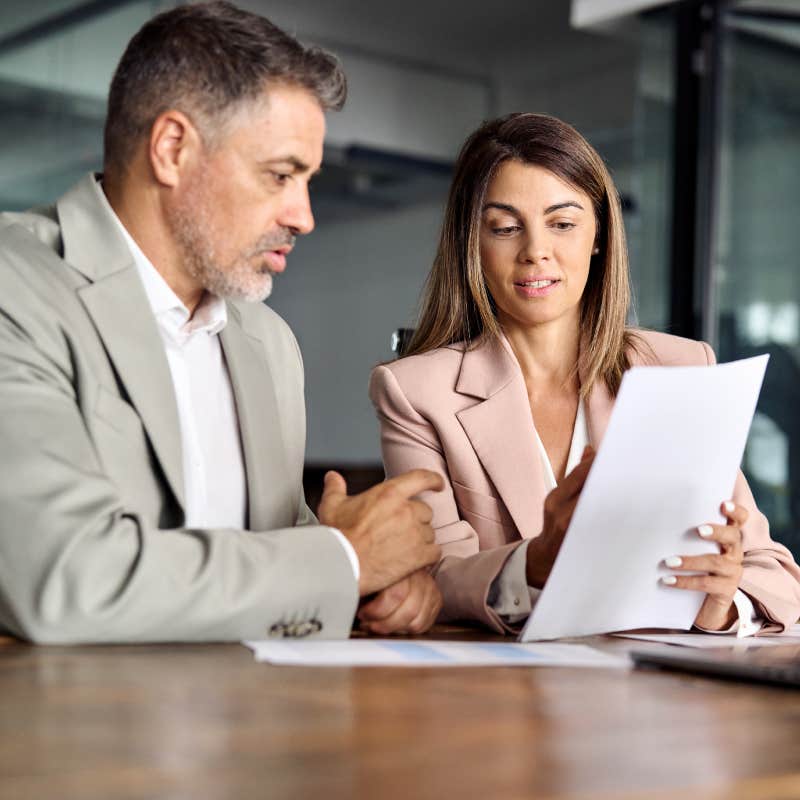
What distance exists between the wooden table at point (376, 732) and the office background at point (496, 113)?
4.25 ft

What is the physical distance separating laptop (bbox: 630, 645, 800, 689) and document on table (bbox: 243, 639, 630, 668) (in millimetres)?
41

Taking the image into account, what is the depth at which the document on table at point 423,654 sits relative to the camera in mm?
1276

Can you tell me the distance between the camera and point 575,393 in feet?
7.87

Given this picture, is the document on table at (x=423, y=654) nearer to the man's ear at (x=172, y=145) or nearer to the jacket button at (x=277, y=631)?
the jacket button at (x=277, y=631)

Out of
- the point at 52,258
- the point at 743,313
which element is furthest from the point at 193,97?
the point at 743,313

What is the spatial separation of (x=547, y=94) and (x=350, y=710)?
851 centimetres

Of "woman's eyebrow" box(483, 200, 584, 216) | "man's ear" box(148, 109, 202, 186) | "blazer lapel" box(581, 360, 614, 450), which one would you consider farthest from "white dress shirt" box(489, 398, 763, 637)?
"woman's eyebrow" box(483, 200, 584, 216)

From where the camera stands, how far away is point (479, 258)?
2410 mm

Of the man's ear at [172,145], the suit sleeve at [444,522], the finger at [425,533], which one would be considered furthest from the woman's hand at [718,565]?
the man's ear at [172,145]

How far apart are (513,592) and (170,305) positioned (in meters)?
0.65

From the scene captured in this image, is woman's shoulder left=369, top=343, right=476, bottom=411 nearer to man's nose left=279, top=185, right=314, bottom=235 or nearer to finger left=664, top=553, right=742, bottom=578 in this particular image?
man's nose left=279, top=185, right=314, bottom=235

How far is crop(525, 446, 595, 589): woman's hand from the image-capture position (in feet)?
5.35

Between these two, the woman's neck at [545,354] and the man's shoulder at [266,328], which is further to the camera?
the woman's neck at [545,354]

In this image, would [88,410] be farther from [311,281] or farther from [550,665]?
[311,281]
